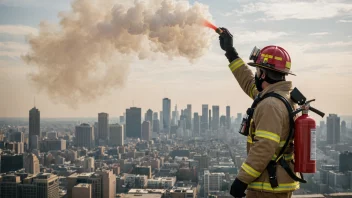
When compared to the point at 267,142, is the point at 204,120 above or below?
below

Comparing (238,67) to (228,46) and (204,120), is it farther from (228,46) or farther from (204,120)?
(204,120)

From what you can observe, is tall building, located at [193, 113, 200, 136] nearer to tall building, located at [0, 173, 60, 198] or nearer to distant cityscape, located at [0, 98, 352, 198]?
distant cityscape, located at [0, 98, 352, 198]

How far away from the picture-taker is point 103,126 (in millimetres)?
52656

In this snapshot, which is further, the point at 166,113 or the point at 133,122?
the point at 166,113

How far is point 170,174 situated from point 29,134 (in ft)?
53.0

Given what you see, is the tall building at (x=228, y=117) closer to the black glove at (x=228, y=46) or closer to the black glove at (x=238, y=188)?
the black glove at (x=228, y=46)

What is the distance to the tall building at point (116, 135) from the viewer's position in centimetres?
5083

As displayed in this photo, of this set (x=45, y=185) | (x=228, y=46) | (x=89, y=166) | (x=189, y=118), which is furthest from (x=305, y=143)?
(x=189, y=118)

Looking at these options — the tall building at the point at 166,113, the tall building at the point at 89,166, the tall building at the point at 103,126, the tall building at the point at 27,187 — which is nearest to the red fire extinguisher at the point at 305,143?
the tall building at the point at 27,187

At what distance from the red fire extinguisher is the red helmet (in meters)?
0.22

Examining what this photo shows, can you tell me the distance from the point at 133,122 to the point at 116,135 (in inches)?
322

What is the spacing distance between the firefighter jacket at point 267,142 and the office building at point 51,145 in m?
39.1

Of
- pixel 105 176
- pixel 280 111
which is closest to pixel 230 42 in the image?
pixel 280 111

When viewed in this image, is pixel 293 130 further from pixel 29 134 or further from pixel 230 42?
pixel 29 134
